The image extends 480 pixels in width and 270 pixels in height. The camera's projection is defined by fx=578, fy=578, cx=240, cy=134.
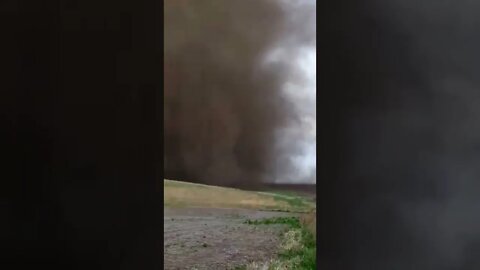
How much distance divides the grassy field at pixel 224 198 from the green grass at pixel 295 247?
0.17ft

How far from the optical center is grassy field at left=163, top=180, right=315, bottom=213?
2232 millimetres

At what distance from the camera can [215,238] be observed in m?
2.25

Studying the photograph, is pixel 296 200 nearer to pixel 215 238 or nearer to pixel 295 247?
pixel 295 247

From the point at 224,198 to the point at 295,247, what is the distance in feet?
1.10

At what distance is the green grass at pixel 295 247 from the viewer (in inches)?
86.0

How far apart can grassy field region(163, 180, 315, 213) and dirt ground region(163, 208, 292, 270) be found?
0.08 feet

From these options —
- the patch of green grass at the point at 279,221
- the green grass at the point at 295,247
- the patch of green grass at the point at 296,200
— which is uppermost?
the patch of green grass at the point at 296,200

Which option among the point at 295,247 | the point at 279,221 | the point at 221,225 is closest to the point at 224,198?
the point at 221,225

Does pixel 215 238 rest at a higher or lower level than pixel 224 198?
lower

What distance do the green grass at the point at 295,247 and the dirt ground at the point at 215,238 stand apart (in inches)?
1.1

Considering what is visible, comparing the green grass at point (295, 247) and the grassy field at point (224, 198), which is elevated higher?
the grassy field at point (224, 198)
